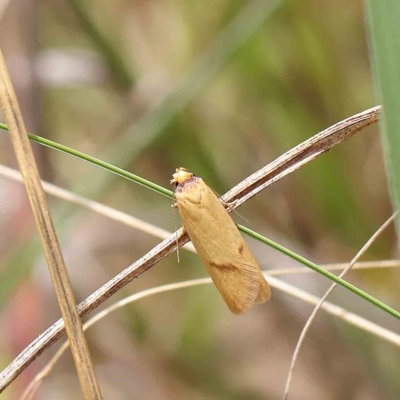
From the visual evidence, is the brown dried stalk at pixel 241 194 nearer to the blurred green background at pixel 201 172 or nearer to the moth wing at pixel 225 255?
the moth wing at pixel 225 255

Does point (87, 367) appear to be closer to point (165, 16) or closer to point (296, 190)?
point (296, 190)

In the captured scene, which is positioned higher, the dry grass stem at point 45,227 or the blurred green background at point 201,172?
the blurred green background at point 201,172

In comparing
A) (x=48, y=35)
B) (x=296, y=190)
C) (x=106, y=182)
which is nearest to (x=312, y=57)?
(x=296, y=190)

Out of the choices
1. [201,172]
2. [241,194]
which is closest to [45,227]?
[241,194]

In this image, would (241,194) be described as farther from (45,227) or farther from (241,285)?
(45,227)

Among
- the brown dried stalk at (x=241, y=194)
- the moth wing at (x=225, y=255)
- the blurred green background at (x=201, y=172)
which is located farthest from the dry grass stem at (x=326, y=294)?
the blurred green background at (x=201, y=172)

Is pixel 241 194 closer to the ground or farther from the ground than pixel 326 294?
farther from the ground

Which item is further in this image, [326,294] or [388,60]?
[326,294]
